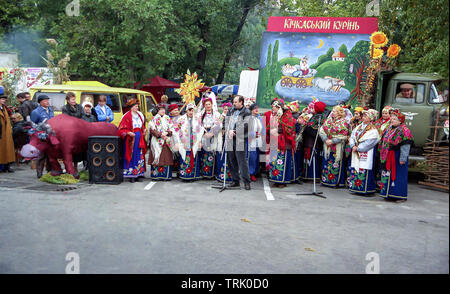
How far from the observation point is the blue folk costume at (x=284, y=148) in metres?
8.82

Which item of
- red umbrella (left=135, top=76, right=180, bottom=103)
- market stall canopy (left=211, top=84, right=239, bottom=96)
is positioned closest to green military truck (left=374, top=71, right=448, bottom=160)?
market stall canopy (left=211, top=84, right=239, bottom=96)

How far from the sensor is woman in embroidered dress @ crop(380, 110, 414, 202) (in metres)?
7.39

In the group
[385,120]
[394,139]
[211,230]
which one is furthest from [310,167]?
[211,230]

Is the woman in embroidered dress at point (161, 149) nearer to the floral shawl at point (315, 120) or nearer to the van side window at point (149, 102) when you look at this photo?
the floral shawl at point (315, 120)

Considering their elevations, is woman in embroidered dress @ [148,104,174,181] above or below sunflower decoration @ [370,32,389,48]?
below

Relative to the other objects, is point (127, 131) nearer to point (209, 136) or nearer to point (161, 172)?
point (161, 172)

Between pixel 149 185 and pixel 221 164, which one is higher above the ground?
pixel 221 164

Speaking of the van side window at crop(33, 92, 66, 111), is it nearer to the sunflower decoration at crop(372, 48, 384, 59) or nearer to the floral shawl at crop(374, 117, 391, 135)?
the floral shawl at crop(374, 117, 391, 135)

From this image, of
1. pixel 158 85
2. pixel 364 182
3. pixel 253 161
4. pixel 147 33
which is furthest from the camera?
pixel 158 85

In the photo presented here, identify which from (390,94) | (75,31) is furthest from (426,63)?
(75,31)

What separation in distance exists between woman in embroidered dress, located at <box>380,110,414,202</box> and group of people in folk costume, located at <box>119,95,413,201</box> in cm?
49

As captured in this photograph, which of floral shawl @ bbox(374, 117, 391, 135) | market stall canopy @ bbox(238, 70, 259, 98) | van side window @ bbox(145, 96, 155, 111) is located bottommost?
floral shawl @ bbox(374, 117, 391, 135)

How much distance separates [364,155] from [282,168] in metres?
1.60

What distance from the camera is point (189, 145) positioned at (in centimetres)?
906
